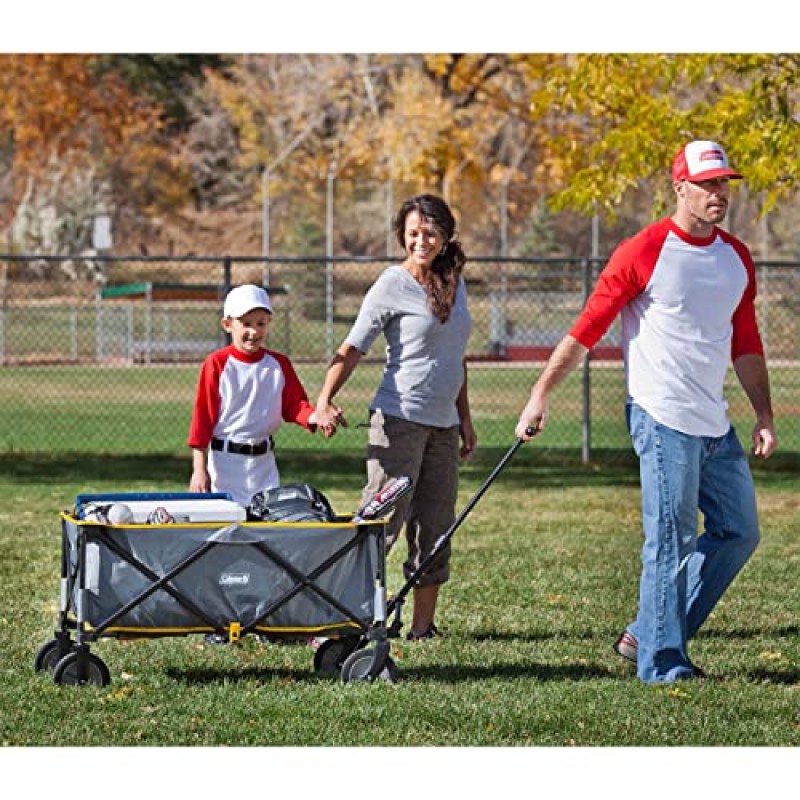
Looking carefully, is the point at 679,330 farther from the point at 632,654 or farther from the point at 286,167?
the point at 286,167

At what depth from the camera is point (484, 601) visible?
9.39m

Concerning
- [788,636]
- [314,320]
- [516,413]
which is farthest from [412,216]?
[314,320]

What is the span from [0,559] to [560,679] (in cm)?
461

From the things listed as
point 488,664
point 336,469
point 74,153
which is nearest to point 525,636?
point 488,664

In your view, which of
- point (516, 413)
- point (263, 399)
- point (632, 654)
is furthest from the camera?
point (516, 413)

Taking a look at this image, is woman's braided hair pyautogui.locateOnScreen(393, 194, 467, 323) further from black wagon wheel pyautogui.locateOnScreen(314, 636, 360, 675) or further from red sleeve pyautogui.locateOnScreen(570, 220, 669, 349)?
black wagon wheel pyautogui.locateOnScreen(314, 636, 360, 675)

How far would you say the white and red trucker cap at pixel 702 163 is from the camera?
6.97m

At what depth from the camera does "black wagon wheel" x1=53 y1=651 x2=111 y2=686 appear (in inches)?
276

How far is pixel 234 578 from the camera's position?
7113 mm

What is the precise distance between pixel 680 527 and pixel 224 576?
5.80 feet

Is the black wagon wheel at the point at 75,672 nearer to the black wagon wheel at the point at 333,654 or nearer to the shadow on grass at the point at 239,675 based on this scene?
the shadow on grass at the point at 239,675

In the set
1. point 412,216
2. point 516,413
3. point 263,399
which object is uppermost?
point 412,216

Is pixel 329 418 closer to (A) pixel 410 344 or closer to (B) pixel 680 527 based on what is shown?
(A) pixel 410 344

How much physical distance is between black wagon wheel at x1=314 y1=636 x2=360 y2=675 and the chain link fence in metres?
5.99
